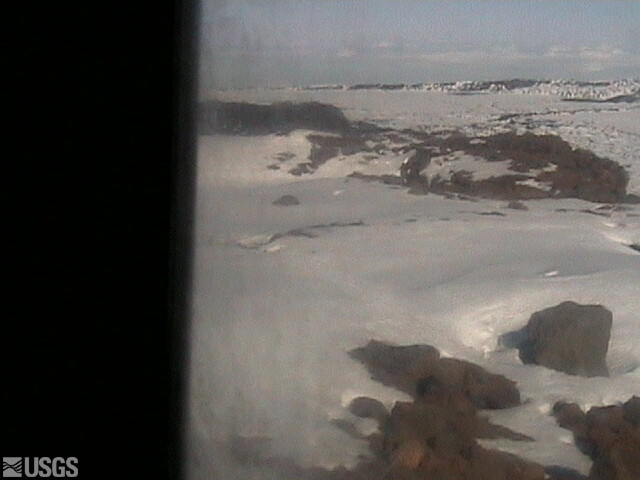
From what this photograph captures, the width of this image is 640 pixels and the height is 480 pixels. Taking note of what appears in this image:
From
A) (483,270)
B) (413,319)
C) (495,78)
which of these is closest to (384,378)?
(413,319)

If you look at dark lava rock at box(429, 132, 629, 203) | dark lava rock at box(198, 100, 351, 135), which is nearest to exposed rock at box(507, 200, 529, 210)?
dark lava rock at box(429, 132, 629, 203)

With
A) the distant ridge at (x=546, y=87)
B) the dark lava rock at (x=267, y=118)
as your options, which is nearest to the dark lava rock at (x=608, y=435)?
the distant ridge at (x=546, y=87)

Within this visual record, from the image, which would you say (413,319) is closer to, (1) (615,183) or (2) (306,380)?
(2) (306,380)

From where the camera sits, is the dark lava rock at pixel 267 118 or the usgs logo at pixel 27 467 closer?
the dark lava rock at pixel 267 118

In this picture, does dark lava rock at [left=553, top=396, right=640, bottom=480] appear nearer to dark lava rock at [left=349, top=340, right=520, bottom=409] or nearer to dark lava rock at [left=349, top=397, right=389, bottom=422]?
dark lava rock at [left=349, top=340, right=520, bottom=409]

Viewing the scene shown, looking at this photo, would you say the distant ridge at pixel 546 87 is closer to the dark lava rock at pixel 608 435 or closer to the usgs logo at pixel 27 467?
the dark lava rock at pixel 608 435

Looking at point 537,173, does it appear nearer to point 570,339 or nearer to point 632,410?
point 570,339

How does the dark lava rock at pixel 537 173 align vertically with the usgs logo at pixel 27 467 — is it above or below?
above

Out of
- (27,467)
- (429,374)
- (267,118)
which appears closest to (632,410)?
(429,374)
